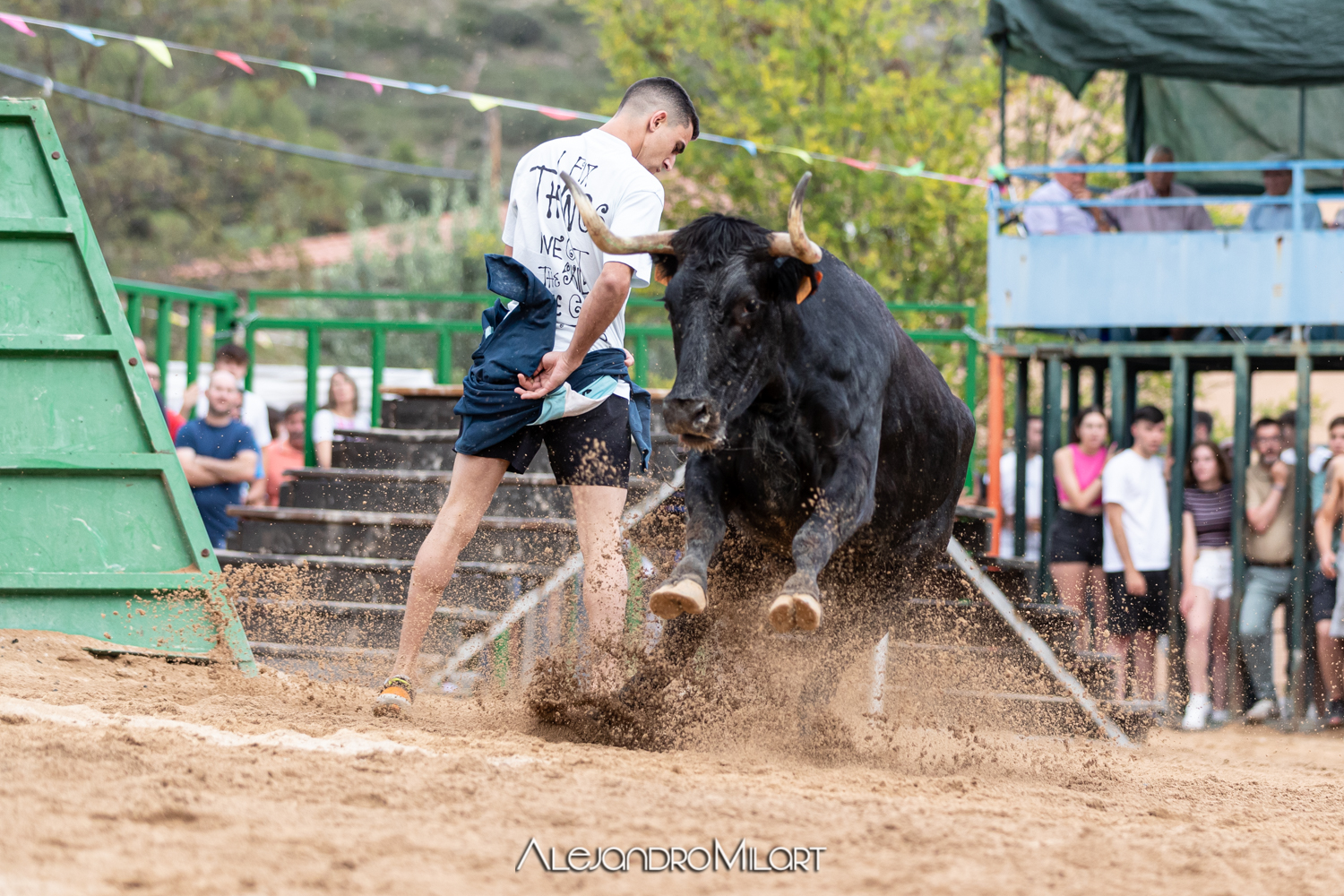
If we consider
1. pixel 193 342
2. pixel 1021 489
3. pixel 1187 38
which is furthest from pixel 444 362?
pixel 1187 38

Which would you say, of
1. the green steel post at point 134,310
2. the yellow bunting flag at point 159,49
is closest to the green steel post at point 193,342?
the green steel post at point 134,310

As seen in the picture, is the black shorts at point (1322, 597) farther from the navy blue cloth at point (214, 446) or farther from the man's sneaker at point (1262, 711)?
the navy blue cloth at point (214, 446)

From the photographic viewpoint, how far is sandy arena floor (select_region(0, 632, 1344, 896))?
2.35m

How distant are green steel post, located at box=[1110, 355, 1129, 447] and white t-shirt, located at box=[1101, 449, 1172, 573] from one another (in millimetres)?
480

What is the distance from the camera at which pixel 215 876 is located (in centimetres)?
226

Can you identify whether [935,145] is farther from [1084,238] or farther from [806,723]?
[806,723]

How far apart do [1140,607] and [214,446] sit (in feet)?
17.2

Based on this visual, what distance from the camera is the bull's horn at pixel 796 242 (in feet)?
11.9

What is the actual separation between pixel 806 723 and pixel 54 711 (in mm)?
2212

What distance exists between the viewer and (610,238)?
3791 mm

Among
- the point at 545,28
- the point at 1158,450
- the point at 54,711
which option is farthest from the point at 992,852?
the point at 545,28

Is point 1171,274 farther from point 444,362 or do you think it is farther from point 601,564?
point 601,564

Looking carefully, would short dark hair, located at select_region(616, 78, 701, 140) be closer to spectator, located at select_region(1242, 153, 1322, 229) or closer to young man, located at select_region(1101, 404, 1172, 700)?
young man, located at select_region(1101, 404, 1172, 700)

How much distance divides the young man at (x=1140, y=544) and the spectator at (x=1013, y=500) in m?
0.71
